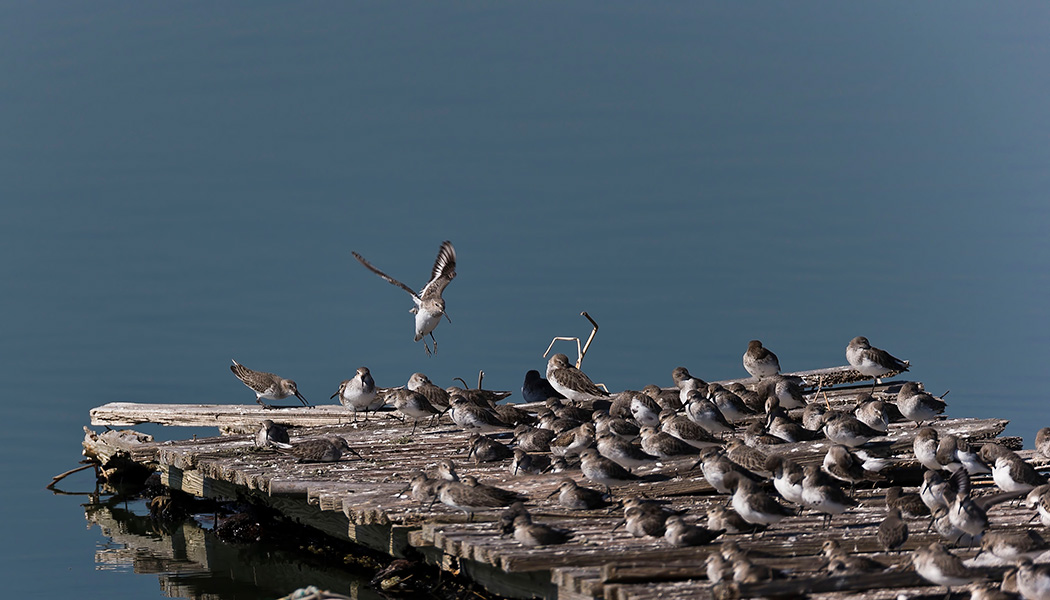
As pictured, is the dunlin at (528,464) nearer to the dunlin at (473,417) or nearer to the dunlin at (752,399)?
the dunlin at (473,417)

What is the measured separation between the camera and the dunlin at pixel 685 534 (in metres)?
10.3

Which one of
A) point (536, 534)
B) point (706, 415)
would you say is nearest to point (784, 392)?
point (706, 415)

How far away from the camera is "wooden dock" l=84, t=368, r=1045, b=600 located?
9.58 m

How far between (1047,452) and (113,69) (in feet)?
186

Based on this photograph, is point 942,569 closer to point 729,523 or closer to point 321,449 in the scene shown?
point 729,523

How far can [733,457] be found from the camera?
1240 cm

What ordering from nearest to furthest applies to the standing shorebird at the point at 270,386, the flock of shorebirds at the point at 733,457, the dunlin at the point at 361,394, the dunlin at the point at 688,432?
the flock of shorebirds at the point at 733,457 → the dunlin at the point at 688,432 → the dunlin at the point at 361,394 → the standing shorebird at the point at 270,386

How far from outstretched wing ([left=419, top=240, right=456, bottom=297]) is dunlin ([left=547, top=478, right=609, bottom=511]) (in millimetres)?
A: 8836

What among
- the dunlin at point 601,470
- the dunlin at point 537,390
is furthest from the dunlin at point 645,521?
the dunlin at point 537,390

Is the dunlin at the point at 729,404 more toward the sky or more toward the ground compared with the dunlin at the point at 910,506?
more toward the sky

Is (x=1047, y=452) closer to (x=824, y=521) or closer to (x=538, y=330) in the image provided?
(x=824, y=521)

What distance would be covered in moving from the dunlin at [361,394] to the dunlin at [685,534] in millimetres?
6169

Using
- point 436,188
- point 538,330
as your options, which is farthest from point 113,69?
point 538,330

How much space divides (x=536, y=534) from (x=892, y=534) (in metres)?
2.59
